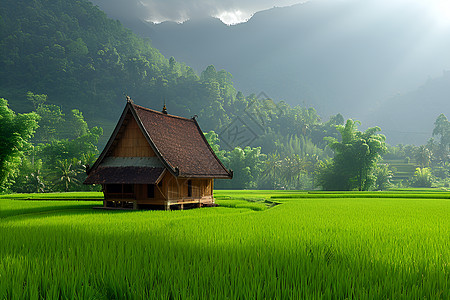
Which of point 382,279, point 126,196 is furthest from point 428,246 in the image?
point 126,196

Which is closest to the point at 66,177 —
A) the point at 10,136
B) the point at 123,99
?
the point at 10,136

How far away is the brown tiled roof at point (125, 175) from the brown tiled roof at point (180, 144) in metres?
1.01

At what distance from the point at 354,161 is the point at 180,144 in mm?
39220

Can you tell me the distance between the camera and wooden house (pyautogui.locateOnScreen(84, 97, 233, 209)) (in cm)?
1666

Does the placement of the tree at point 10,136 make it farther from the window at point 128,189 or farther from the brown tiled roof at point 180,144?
the brown tiled roof at point 180,144

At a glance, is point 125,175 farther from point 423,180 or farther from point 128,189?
point 423,180

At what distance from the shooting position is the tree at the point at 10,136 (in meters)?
28.9

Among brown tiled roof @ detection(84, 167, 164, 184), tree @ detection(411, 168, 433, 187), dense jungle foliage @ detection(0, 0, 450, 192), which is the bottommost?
tree @ detection(411, 168, 433, 187)

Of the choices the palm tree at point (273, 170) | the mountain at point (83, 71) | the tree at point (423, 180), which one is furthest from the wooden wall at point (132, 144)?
the mountain at point (83, 71)

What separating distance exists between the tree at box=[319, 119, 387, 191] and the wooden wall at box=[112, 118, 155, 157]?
41009 mm

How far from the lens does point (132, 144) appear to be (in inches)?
706

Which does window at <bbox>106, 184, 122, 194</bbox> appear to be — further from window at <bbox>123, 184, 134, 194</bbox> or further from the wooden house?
window at <bbox>123, 184, 134, 194</bbox>

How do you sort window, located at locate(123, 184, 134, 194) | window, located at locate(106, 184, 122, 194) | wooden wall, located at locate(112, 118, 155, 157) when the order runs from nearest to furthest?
1. wooden wall, located at locate(112, 118, 155, 157)
2. window, located at locate(123, 184, 134, 194)
3. window, located at locate(106, 184, 122, 194)

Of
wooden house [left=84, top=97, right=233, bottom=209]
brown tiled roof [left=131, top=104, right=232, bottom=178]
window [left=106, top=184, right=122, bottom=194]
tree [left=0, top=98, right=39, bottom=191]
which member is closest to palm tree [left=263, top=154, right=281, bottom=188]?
tree [left=0, top=98, right=39, bottom=191]
